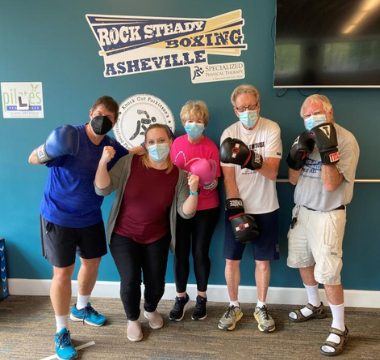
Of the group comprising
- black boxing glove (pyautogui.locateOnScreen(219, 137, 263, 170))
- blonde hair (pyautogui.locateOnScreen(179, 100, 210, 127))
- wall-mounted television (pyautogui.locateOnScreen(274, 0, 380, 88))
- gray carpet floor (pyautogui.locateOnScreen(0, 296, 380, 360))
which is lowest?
gray carpet floor (pyautogui.locateOnScreen(0, 296, 380, 360))

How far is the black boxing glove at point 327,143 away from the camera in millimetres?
1756

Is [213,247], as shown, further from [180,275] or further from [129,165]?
[129,165]

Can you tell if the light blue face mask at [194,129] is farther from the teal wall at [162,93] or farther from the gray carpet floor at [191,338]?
the gray carpet floor at [191,338]

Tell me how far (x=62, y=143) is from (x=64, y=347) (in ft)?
4.24

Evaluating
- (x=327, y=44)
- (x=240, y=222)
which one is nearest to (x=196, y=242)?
(x=240, y=222)

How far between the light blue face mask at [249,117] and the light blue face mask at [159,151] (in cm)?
57

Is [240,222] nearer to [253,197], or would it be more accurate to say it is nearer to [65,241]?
[253,197]

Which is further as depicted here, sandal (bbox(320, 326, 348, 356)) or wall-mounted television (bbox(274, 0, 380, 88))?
wall-mounted television (bbox(274, 0, 380, 88))

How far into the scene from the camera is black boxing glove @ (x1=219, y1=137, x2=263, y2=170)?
1898mm

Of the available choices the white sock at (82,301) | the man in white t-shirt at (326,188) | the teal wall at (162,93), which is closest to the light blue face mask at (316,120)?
the man in white t-shirt at (326,188)

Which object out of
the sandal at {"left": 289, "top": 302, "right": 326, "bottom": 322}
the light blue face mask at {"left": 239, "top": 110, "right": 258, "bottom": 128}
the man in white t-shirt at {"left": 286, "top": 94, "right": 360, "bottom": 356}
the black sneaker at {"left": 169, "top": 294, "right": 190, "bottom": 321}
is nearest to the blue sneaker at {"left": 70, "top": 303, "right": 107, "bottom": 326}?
the black sneaker at {"left": 169, "top": 294, "right": 190, "bottom": 321}

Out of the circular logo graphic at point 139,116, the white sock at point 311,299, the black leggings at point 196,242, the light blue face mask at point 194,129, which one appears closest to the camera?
the light blue face mask at point 194,129

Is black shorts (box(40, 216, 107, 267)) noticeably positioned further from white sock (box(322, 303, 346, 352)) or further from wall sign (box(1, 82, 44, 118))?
white sock (box(322, 303, 346, 352))

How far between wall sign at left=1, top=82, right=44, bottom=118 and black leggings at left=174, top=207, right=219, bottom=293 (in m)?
1.54
